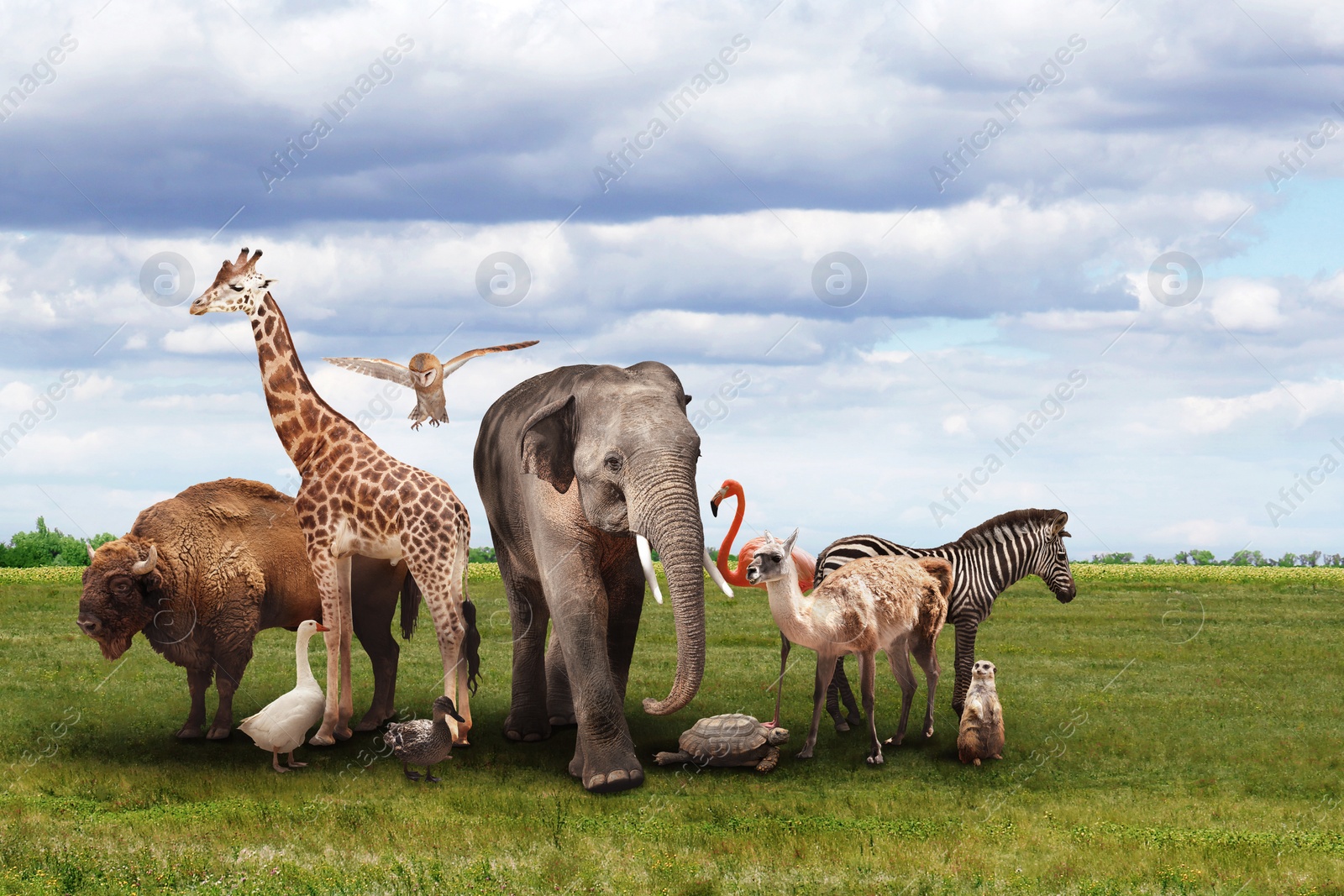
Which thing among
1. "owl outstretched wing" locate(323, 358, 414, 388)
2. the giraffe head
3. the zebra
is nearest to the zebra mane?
the zebra

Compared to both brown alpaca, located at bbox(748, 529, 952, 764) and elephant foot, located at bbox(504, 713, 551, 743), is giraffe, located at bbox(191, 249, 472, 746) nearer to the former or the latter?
elephant foot, located at bbox(504, 713, 551, 743)

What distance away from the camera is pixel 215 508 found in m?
14.8

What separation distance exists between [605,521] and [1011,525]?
6.66 metres

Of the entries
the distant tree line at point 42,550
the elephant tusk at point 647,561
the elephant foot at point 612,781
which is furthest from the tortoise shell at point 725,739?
the distant tree line at point 42,550

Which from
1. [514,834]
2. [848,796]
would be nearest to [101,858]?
[514,834]

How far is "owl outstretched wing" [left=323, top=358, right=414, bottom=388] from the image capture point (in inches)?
561

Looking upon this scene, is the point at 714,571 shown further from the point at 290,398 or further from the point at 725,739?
the point at 290,398

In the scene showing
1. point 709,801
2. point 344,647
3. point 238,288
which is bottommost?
point 709,801

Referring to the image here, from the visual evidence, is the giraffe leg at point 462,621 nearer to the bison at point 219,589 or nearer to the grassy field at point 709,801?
the bison at point 219,589

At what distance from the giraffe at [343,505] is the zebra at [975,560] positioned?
490cm

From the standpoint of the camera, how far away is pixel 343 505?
1327 centimetres

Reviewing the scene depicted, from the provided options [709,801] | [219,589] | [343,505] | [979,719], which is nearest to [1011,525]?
[979,719]

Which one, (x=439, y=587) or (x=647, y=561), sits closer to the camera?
(x=647, y=561)

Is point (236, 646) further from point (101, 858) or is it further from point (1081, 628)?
point (1081, 628)
